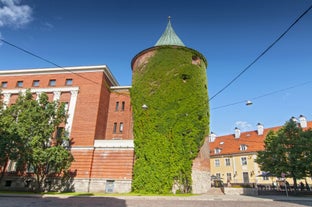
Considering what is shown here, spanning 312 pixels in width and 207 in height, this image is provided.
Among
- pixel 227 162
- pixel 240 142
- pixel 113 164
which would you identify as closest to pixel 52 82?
pixel 113 164

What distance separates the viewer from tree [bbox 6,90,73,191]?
22.0 meters

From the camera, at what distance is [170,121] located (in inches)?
940

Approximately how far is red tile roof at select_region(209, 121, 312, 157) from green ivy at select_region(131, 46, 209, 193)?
23.8 metres

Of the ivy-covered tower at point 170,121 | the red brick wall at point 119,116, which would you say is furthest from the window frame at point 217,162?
the red brick wall at point 119,116

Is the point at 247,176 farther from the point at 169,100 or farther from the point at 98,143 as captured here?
the point at 98,143

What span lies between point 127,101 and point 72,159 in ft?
38.0

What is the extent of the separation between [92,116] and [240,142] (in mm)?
34115

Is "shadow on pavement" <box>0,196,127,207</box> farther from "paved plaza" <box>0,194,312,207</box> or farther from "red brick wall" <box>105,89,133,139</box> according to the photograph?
"red brick wall" <box>105,89,133,139</box>

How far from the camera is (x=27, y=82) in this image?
3133 cm

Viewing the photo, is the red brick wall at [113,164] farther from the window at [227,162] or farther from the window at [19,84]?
the window at [227,162]

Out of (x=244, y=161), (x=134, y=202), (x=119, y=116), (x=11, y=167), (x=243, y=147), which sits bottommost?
(x=134, y=202)

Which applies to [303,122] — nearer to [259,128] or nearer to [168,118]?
[259,128]

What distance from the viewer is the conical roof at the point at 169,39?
96.8 ft

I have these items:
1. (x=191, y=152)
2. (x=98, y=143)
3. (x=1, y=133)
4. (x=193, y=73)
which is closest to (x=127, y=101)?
(x=98, y=143)
